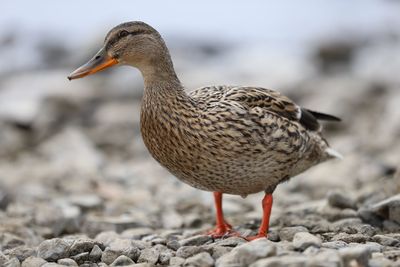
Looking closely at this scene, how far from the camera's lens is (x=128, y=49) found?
5.57 metres

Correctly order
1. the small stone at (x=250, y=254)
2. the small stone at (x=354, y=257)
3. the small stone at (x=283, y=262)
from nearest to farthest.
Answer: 1. the small stone at (x=283, y=262)
2. the small stone at (x=354, y=257)
3. the small stone at (x=250, y=254)

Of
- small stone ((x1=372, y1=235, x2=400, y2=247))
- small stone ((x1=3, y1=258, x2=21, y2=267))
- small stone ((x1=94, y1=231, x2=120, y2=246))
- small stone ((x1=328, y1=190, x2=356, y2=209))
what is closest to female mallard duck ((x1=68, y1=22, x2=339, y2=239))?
small stone ((x1=328, y1=190, x2=356, y2=209))

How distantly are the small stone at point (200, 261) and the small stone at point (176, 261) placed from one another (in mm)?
96

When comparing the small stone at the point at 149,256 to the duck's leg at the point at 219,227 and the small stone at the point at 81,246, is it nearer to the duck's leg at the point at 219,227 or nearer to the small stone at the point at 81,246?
the small stone at the point at 81,246

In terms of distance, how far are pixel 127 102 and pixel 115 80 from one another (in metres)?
1.71

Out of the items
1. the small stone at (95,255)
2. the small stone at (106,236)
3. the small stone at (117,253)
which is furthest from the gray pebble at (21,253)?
the small stone at (106,236)

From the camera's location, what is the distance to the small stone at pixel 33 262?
463 cm

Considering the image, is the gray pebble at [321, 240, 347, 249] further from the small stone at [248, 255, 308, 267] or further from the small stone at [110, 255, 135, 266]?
the small stone at [110, 255, 135, 266]

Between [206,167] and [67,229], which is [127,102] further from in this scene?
[206,167]

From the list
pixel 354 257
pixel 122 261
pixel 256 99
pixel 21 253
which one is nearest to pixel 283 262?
pixel 354 257

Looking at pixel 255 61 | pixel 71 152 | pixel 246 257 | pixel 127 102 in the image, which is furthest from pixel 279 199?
pixel 255 61

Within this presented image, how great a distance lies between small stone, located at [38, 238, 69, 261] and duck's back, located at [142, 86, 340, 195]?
97 centimetres

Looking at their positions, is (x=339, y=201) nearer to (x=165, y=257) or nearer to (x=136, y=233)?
(x=136, y=233)

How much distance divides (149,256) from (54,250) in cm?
62
